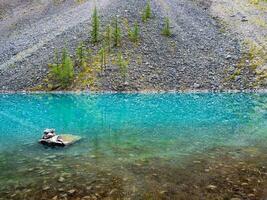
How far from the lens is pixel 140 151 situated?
24.0m

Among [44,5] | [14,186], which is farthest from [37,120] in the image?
[44,5]

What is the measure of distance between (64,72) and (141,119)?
21634 millimetres

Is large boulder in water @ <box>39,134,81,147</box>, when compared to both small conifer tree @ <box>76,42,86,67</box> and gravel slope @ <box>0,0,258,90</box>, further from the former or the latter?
small conifer tree @ <box>76,42,86,67</box>

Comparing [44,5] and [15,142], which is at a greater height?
[44,5]

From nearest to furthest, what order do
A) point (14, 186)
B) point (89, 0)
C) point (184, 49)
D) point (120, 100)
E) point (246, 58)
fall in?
point (14, 186)
point (120, 100)
point (246, 58)
point (184, 49)
point (89, 0)

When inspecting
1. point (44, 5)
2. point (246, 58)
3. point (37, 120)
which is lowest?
point (37, 120)

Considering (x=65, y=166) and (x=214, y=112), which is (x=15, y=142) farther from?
(x=214, y=112)

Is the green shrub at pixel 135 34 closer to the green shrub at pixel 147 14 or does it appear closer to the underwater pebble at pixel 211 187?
the green shrub at pixel 147 14

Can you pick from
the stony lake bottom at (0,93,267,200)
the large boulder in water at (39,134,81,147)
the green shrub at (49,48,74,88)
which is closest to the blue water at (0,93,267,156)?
the stony lake bottom at (0,93,267,200)

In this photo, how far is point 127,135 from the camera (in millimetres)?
28844

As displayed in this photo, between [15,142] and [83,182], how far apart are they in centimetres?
1109

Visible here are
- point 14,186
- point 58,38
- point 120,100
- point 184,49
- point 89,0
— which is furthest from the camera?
point 89,0

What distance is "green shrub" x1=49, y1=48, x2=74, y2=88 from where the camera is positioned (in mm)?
54000

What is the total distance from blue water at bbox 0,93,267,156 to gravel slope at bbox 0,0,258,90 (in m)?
4.52
